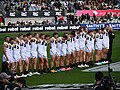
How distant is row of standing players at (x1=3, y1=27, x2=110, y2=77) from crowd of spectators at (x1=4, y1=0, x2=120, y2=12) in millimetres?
22102

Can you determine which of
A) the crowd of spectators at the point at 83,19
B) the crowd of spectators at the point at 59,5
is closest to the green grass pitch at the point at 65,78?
the crowd of spectators at the point at 83,19

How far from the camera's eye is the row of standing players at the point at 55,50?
1703cm

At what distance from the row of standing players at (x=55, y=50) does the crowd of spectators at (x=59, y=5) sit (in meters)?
22.1

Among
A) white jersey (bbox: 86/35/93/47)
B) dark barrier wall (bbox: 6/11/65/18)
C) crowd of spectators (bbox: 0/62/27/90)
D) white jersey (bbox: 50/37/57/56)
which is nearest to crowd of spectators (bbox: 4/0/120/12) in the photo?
dark barrier wall (bbox: 6/11/65/18)

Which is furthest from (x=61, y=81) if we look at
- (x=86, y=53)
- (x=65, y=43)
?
(x=86, y=53)

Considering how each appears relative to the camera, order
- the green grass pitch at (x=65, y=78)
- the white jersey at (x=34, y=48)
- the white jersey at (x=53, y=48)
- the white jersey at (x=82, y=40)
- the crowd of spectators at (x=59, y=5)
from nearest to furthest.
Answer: the green grass pitch at (x=65, y=78) → the white jersey at (x=34, y=48) → the white jersey at (x=53, y=48) → the white jersey at (x=82, y=40) → the crowd of spectators at (x=59, y=5)

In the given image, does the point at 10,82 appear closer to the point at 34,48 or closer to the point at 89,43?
the point at 34,48

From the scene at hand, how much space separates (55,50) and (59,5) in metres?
25.6

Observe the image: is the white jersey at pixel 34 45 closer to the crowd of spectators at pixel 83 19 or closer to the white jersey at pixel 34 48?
the white jersey at pixel 34 48

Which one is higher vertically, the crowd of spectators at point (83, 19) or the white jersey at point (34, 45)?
the white jersey at point (34, 45)

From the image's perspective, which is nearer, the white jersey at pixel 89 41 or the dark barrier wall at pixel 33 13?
the white jersey at pixel 89 41

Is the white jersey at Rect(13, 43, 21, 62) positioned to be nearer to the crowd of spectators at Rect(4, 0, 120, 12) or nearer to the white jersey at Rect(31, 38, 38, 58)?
the white jersey at Rect(31, 38, 38, 58)

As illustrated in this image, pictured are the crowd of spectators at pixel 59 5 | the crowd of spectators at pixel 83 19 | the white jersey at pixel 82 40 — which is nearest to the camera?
the white jersey at pixel 82 40

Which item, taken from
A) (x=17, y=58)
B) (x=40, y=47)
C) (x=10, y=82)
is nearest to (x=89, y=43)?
(x=40, y=47)
